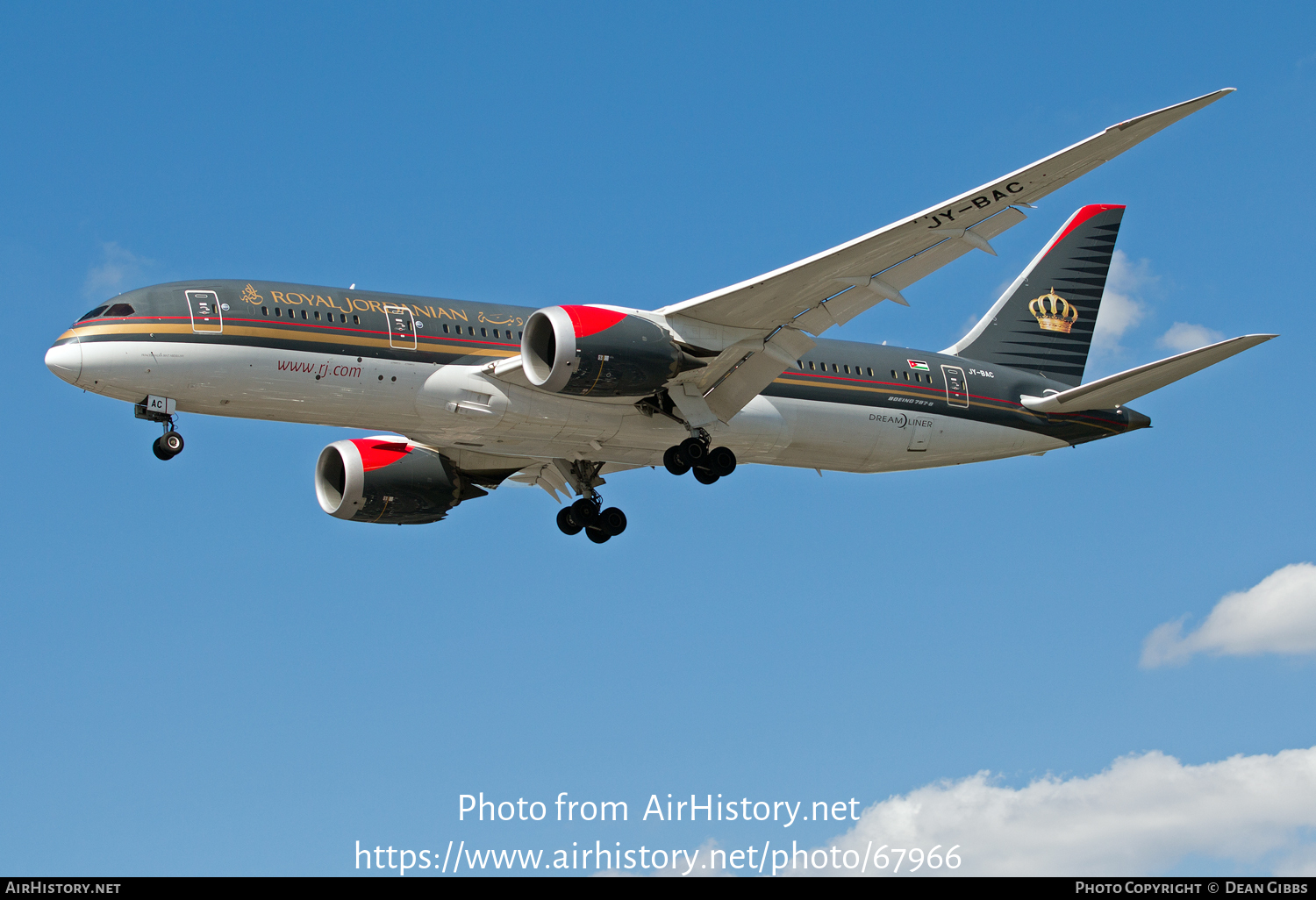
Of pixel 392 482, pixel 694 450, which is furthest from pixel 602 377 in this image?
pixel 392 482

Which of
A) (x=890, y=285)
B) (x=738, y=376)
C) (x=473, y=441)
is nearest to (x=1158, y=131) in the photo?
(x=890, y=285)

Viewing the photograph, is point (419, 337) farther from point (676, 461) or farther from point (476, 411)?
point (676, 461)

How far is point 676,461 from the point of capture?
3022cm

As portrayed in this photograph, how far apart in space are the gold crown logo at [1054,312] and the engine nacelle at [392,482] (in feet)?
50.9

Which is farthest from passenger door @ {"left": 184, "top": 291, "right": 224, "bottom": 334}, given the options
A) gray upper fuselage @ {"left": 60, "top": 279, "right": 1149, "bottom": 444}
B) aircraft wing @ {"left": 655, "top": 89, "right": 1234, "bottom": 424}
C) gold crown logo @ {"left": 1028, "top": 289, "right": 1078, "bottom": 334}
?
gold crown logo @ {"left": 1028, "top": 289, "right": 1078, "bottom": 334}

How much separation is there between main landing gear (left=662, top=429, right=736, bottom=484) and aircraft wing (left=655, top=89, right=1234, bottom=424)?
70cm

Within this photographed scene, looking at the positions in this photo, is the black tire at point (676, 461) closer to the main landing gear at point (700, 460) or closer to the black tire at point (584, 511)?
the main landing gear at point (700, 460)

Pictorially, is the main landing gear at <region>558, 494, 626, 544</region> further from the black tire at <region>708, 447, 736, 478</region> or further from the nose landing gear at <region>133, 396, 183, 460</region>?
the nose landing gear at <region>133, 396, 183, 460</region>

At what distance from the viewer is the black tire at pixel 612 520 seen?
3347 cm

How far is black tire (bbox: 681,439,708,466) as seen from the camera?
29859mm

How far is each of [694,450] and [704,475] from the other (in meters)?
0.67

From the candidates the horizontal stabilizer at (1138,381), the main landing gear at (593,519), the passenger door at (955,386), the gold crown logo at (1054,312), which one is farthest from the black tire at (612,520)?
the gold crown logo at (1054,312)
